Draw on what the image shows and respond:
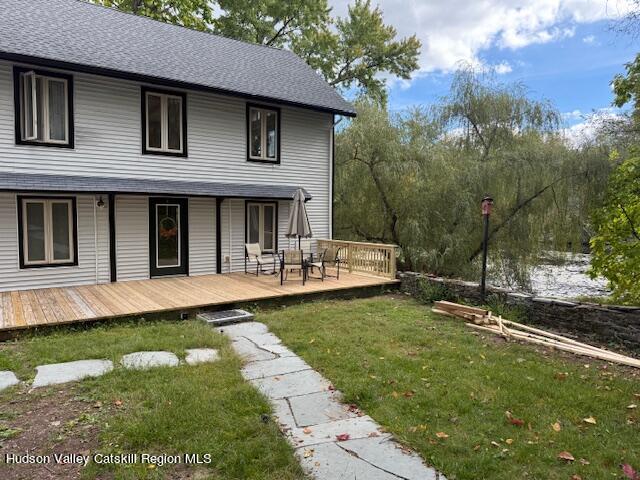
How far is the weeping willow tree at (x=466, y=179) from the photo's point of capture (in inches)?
411

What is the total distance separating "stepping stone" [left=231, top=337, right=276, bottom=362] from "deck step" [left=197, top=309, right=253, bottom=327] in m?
0.85

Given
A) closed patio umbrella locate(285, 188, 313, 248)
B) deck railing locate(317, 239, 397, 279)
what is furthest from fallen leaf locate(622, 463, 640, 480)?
deck railing locate(317, 239, 397, 279)

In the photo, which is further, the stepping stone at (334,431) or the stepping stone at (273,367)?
the stepping stone at (273,367)

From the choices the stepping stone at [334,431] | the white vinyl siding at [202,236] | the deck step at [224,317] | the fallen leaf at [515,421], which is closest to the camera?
the stepping stone at [334,431]

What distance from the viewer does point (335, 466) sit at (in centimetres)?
292

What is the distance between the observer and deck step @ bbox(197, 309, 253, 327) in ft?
22.1

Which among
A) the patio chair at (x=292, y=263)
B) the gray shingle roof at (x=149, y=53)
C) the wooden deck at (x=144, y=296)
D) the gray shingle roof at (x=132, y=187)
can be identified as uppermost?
the gray shingle roof at (x=149, y=53)

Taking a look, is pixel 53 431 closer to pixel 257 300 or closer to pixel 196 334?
pixel 196 334

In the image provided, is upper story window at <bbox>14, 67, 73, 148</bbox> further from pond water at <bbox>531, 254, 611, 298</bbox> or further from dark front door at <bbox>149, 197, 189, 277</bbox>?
pond water at <bbox>531, 254, 611, 298</bbox>

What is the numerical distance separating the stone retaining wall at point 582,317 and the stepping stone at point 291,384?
4.67m

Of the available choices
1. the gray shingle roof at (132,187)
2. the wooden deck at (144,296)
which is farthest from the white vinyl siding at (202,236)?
the gray shingle roof at (132,187)

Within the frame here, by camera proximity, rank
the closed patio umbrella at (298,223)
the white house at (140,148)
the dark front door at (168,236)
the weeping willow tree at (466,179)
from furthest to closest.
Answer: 1. the weeping willow tree at (466,179)
2. the dark front door at (168,236)
3. the closed patio umbrella at (298,223)
4. the white house at (140,148)

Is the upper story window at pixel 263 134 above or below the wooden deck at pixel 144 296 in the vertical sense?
above

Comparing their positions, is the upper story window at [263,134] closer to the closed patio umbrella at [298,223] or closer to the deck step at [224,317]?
the closed patio umbrella at [298,223]
